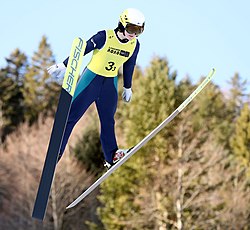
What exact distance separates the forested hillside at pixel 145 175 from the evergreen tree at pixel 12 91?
351 cm

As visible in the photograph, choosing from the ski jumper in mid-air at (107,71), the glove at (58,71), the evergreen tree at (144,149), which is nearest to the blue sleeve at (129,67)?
the ski jumper in mid-air at (107,71)

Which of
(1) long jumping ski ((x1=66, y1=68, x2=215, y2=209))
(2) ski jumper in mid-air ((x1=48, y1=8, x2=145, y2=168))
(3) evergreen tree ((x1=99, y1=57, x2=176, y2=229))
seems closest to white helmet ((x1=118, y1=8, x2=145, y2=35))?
(2) ski jumper in mid-air ((x1=48, y1=8, x2=145, y2=168))

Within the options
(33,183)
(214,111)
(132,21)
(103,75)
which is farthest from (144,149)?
(132,21)

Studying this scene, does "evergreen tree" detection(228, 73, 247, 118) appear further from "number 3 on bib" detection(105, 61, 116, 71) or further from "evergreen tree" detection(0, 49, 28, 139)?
"number 3 on bib" detection(105, 61, 116, 71)

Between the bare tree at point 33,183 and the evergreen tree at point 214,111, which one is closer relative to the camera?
the bare tree at point 33,183

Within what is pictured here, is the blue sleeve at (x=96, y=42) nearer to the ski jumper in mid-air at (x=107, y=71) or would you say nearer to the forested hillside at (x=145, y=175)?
the ski jumper in mid-air at (x=107, y=71)

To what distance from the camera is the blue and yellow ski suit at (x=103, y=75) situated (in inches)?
201

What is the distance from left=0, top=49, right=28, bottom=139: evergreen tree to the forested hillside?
3.51m

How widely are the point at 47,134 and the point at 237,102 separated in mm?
20567

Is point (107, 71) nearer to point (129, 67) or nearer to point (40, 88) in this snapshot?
point (129, 67)

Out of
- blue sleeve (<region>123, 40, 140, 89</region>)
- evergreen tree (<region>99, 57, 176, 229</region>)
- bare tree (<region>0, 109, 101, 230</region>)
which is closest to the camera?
blue sleeve (<region>123, 40, 140, 89</region>)

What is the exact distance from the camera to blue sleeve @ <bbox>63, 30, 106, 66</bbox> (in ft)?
16.4

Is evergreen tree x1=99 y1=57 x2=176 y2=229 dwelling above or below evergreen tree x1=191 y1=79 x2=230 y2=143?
below

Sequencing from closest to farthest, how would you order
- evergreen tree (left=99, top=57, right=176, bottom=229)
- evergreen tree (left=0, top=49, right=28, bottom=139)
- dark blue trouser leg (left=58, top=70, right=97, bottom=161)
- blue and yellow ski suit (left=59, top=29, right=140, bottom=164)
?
1. blue and yellow ski suit (left=59, top=29, right=140, bottom=164)
2. dark blue trouser leg (left=58, top=70, right=97, bottom=161)
3. evergreen tree (left=99, top=57, right=176, bottom=229)
4. evergreen tree (left=0, top=49, right=28, bottom=139)
